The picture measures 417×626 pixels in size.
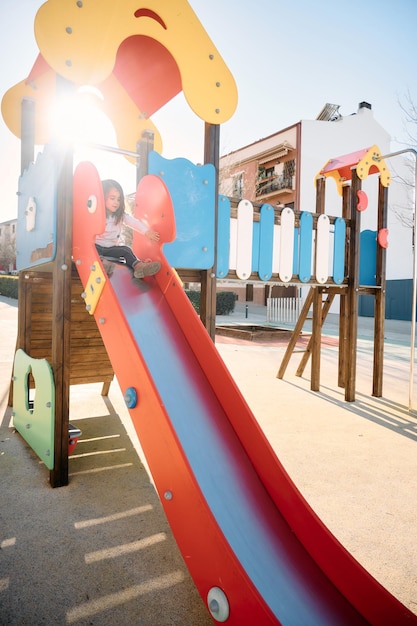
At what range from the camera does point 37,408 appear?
10.0 ft

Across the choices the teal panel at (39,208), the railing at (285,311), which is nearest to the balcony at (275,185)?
the railing at (285,311)

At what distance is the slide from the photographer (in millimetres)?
1387

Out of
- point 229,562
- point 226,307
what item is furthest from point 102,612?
point 226,307

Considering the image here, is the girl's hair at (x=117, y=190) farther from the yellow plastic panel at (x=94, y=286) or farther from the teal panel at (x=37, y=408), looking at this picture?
the teal panel at (x=37, y=408)

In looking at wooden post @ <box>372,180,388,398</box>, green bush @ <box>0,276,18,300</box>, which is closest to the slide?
wooden post @ <box>372,180,388,398</box>

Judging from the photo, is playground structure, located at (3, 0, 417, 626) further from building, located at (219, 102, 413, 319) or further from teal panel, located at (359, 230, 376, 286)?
building, located at (219, 102, 413, 319)

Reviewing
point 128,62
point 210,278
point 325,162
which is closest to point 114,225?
point 210,278

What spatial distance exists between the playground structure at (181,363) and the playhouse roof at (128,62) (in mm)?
13

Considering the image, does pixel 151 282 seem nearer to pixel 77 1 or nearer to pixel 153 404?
pixel 153 404

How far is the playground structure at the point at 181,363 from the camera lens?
144cm

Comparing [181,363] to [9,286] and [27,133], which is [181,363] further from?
[9,286]

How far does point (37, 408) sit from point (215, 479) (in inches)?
73.6

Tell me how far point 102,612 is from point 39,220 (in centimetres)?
259

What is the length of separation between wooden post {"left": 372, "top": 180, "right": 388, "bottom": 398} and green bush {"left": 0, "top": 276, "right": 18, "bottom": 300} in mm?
22732
